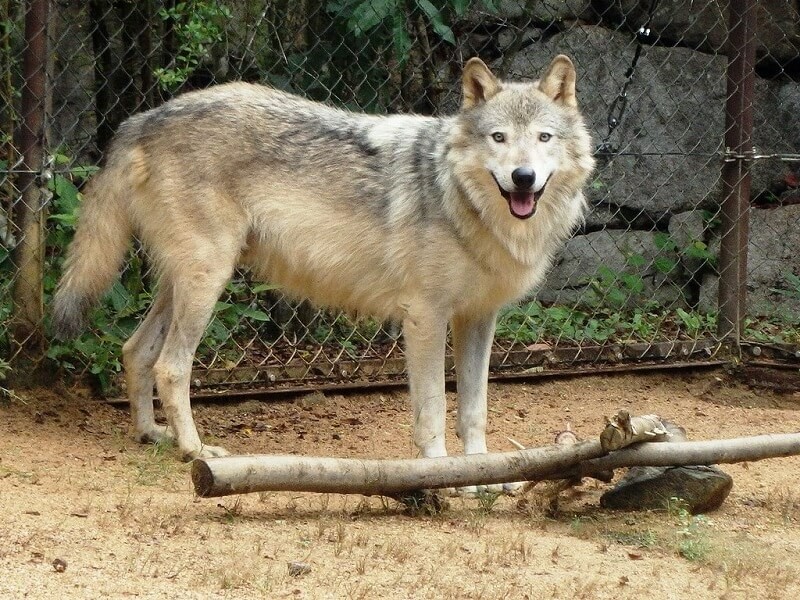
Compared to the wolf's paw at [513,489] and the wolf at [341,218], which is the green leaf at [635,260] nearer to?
the wolf at [341,218]

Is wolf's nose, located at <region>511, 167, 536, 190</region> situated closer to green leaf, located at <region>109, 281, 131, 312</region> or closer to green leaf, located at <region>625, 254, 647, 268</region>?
green leaf, located at <region>109, 281, 131, 312</region>

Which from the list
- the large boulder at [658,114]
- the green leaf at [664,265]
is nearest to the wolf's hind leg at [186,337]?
the large boulder at [658,114]

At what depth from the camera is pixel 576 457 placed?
342cm

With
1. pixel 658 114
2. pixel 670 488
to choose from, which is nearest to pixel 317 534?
pixel 670 488

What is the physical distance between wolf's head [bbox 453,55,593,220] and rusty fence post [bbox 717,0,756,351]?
2.00 metres

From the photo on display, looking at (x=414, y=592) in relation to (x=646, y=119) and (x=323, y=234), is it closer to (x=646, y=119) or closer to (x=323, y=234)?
(x=323, y=234)

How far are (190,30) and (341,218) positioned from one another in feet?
4.10

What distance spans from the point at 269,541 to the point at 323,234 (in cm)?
163

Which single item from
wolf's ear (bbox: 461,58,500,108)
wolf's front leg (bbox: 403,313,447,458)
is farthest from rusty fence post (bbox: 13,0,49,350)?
wolf's ear (bbox: 461,58,500,108)

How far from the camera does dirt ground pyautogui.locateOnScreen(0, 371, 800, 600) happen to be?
270 centimetres

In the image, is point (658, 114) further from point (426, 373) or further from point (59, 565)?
point (59, 565)

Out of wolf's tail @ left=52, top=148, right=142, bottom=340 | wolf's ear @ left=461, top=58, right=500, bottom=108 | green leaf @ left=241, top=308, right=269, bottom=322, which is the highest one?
wolf's ear @ left=461, top=58, right=500, bottom=108

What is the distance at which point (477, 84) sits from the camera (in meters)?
4.12

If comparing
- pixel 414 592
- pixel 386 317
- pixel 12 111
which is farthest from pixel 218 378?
pixel 414 592
